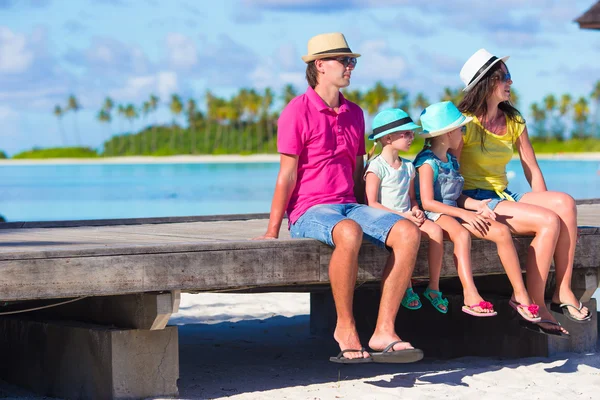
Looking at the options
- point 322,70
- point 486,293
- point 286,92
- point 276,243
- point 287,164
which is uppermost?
point 286,92

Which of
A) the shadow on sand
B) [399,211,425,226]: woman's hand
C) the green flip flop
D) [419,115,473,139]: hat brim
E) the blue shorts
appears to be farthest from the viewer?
the blue shorts

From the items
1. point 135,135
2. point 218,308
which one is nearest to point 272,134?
point 135,135

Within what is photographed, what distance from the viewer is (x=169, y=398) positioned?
5.61 meters

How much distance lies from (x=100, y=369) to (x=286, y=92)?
92649 mm

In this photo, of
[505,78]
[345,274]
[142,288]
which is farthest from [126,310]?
[505,78]

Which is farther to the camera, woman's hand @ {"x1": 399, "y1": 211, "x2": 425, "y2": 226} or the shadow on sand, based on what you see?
the shadow on sand

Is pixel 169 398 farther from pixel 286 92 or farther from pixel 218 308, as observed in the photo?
pixel 286 92

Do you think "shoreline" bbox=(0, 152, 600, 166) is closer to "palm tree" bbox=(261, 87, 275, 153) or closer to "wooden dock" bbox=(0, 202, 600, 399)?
"palm tree" bbox=(261, 87, 275, 153)

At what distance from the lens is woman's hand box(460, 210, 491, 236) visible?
570cm

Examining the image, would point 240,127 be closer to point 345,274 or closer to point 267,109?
point 267,109

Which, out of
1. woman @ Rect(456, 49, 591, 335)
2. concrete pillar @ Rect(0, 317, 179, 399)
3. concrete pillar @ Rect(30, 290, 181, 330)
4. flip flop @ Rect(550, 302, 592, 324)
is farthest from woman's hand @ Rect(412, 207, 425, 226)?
concrete pillar @ Rect(0, 317, 179, 399)

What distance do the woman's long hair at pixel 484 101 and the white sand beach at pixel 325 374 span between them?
4.90 ft

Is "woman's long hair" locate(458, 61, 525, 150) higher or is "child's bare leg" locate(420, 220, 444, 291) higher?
"woman's long hair" locate(458, 61, 525, 150)

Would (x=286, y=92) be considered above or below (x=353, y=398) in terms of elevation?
above
